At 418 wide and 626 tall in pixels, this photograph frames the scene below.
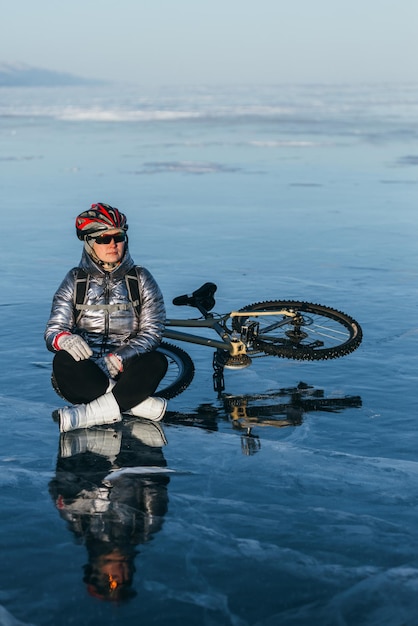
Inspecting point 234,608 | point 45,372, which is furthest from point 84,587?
point 45,372

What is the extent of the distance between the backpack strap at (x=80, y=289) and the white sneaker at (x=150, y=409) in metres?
0.95

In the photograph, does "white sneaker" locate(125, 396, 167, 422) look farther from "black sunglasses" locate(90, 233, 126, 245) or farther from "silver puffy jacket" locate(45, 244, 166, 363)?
"black sunglasses" locate(90, 233, 126, 245)

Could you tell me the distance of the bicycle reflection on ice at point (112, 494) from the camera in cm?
528

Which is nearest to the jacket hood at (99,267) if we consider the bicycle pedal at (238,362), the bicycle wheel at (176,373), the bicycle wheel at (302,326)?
the bicycle wheel at (176,373)

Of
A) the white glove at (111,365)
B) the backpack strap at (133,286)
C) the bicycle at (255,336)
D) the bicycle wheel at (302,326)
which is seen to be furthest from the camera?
the bicycle wheel at (302,326)

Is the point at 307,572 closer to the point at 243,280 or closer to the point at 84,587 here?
the point at 84,587

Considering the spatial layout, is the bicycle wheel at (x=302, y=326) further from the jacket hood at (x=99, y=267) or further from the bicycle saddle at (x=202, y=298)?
the jacket hood at (x=99, y=267)

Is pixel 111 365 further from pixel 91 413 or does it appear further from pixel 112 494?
pixel 112 494

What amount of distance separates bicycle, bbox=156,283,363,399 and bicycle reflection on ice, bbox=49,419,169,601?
1097 mm

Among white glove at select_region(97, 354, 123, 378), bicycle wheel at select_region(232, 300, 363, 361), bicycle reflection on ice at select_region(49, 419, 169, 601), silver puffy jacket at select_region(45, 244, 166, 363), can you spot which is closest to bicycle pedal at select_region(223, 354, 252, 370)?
bicycle wheel at select_region(232, 300, 363, 361)

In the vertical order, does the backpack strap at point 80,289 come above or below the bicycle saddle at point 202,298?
below

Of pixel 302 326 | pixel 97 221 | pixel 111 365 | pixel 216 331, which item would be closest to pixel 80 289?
pixel 97 221

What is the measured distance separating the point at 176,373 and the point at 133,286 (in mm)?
1235

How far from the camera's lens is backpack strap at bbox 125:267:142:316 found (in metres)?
7.89
